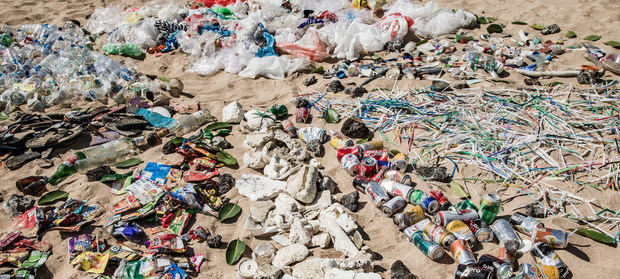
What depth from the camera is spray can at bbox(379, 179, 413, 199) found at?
2865 millimetres

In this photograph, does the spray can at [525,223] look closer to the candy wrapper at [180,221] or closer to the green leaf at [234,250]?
the green leaf at [234,250]

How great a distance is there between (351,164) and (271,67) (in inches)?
93.0

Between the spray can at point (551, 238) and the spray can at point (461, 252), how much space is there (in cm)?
45

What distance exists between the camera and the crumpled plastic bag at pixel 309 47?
5.24 m

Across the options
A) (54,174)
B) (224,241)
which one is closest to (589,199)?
(224,241)

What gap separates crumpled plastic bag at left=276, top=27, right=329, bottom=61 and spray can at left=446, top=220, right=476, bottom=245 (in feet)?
11.0

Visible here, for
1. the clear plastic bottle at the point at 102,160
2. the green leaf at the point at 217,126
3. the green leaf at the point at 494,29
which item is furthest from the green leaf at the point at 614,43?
the clear plastic bottle at the point at 102,160

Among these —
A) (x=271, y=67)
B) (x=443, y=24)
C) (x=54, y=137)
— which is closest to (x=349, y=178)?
(x=271, y=67)

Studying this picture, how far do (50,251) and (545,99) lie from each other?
4783 millimetres

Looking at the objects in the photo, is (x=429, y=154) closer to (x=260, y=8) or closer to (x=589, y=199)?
(x=589, y=199)

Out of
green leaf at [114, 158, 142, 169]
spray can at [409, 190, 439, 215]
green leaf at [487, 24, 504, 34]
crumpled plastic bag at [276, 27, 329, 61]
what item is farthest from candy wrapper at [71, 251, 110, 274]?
green leaf at [487, 24, 504, 34]

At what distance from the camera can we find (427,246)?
244 centimetres

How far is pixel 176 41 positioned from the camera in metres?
5.82

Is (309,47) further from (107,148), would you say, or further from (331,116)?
(107,148)
